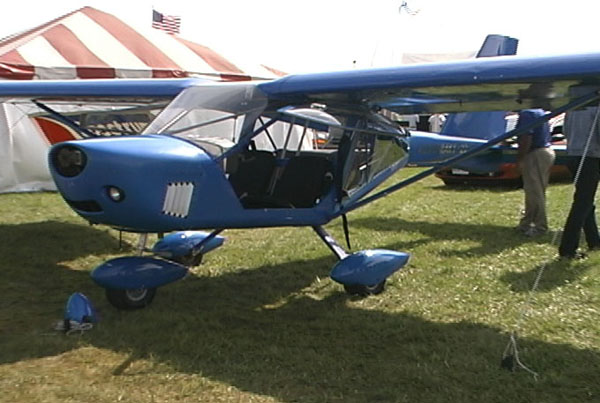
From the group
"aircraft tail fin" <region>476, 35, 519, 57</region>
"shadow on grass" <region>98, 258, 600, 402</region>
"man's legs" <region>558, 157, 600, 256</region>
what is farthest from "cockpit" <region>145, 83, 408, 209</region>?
"aircraft tail fin" <region>476, 35, 519, 57</region>

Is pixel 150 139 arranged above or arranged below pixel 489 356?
above

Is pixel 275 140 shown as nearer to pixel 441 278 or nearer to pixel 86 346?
pixel 441 278

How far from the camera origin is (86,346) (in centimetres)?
396

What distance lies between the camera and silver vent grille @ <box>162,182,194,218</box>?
13.6 feet

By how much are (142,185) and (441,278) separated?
2866 mm

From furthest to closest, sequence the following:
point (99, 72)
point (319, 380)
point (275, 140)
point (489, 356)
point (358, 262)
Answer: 1. point (99, 72)
2. point (275, 140)
3. point (358, 262)
4. point (489, 356)
5. point (319, 380)

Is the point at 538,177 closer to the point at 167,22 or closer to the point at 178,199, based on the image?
the point at 178,199

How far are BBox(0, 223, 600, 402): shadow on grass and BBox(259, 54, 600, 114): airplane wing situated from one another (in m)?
1.61

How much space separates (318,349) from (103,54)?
958cm

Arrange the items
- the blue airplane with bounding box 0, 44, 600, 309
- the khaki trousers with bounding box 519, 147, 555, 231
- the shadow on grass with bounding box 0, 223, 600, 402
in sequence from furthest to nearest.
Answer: the khaki trousers with bounding box 519, 147, 555, 231
the blue airplane with bounding box 0, 44, 600, 309
the shadow on grass with bounding box 0, 223, 600, 402

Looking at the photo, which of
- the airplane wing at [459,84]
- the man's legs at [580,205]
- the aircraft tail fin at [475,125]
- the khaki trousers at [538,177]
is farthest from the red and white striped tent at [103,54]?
the man's legs at [580,205]

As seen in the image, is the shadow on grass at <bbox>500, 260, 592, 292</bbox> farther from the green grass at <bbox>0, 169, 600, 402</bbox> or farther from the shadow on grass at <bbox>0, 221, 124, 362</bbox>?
the shadow on grass at <bbox>0, 221, 124, 362</bbox>

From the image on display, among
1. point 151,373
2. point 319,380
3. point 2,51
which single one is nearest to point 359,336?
point 319,380

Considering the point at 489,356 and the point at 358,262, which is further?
the point at 358,262
